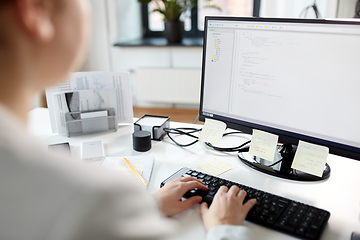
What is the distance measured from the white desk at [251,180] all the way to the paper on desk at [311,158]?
43 millimetres

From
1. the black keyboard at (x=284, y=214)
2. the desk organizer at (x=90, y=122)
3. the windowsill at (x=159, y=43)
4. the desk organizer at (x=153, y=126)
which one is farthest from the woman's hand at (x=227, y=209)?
the windowsill at (x=159, y=43)

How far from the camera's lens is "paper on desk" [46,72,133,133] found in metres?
1.25

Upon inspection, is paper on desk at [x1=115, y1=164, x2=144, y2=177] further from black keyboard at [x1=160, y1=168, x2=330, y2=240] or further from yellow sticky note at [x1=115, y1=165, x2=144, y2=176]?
black keyboard at [x1=160, y1=168, x2=330, y2=240]

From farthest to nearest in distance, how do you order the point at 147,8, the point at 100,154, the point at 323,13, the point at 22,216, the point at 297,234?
1. the point at 147,8
2. the point at 323,13
3. the point at 100,154
4. the point at 297,234
5. the point at 22,216

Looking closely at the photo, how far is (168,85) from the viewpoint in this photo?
344 centimetres

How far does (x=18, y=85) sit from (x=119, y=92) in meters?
0.93

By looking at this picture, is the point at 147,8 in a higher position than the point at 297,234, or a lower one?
higher

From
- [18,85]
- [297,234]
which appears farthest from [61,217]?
[297,234]

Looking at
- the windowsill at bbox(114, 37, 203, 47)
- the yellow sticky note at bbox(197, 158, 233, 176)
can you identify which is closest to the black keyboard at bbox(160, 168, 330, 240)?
the yellow sticky note at bbox(197, 158, 233, 176)

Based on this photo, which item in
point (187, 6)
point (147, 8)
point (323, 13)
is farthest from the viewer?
point (147, 8)

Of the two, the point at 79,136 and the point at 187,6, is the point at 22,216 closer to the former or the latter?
the point at 79,136

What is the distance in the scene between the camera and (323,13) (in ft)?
9.23

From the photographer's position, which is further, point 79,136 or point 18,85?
point 79,136

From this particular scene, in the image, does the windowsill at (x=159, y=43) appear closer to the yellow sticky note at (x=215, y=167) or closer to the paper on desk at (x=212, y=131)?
the paper on desk at (x=212, y=131)
